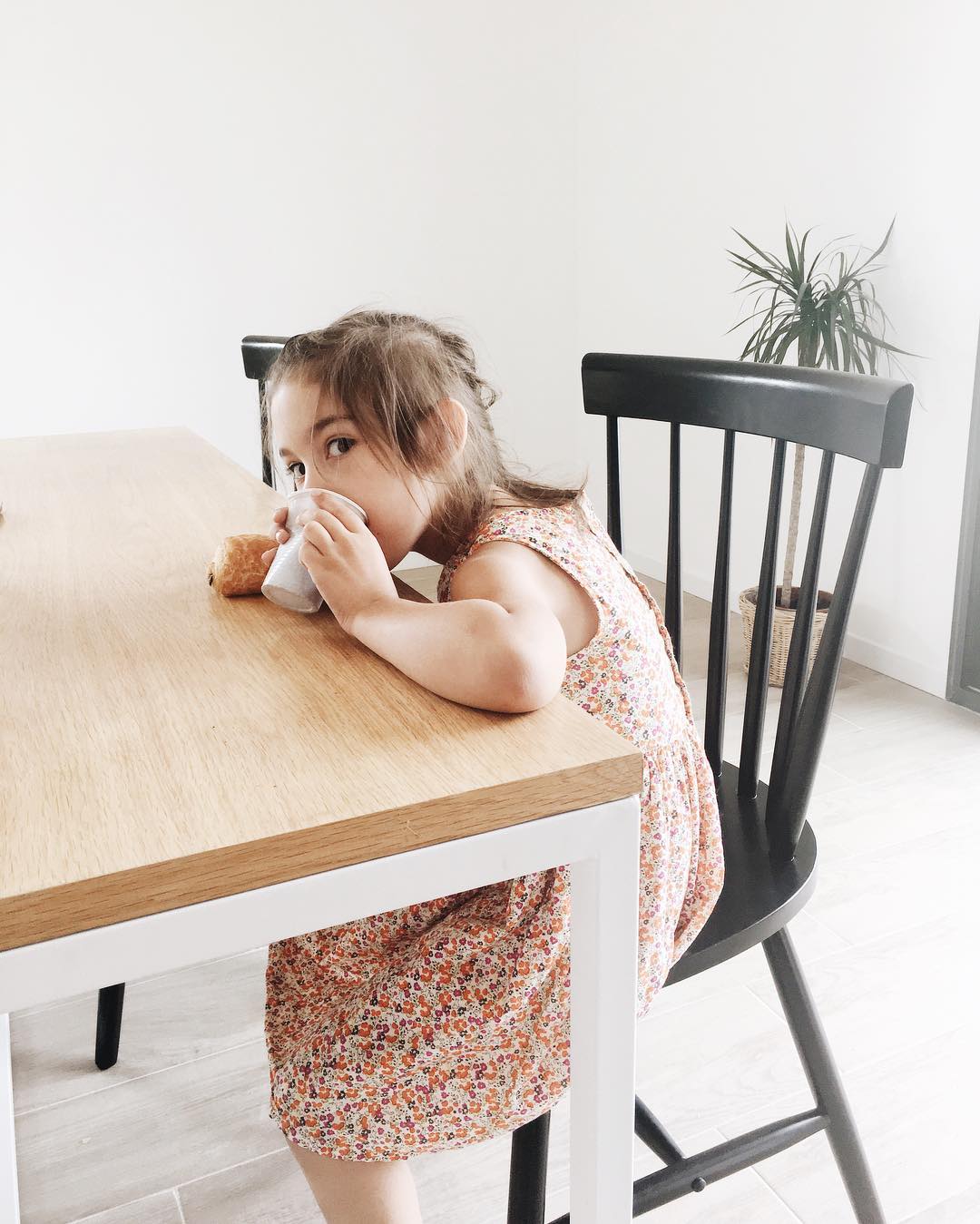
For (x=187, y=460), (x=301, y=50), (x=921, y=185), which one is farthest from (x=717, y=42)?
(x=187, y=460)

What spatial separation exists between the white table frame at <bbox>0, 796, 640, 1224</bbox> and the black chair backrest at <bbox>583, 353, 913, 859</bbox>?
358 mm

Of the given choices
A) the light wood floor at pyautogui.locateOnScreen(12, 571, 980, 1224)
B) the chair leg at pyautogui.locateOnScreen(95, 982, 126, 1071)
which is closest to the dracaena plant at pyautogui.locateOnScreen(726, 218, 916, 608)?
the light wood floor at pyautogui.locateOnScreen(12, 571, 980, 1224)

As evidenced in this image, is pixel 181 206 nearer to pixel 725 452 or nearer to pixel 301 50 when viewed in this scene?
pixel 301 50

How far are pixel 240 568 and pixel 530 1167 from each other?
0.50 meters

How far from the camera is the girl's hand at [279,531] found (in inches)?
31.0

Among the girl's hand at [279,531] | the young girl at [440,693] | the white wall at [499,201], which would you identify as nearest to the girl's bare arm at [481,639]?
the young girl at [440,693]

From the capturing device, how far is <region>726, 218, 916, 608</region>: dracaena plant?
2.29 m

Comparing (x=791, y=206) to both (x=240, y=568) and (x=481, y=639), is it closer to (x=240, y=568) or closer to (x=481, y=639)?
(x=240, y=568)

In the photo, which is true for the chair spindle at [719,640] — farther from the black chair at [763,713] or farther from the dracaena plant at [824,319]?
the dracaena plant at [824,319]

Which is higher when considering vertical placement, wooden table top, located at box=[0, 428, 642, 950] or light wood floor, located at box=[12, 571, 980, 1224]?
wooden table top, located at box=[0, 428, 642, 950]

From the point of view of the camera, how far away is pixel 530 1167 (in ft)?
2.67

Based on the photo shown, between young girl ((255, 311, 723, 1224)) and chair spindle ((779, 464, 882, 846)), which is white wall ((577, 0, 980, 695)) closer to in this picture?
chair spindle ((779, 464, 882, 846))

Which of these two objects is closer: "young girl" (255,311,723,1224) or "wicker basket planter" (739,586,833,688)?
"young girl" (255,311,723,1224)

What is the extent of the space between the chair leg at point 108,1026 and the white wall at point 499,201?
5.60 feet
